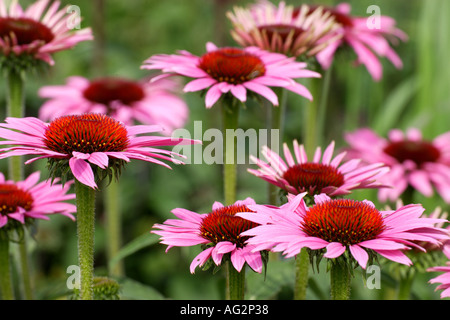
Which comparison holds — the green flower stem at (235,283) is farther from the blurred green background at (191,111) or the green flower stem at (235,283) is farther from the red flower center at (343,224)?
the blurred green background at (191,111)

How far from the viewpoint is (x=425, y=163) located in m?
1.69

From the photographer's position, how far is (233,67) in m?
1.06

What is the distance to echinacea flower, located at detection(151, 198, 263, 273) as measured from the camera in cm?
77

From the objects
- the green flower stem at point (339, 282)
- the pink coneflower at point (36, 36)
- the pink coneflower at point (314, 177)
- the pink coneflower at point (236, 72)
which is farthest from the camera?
the pink coneflower at point (36, 36)

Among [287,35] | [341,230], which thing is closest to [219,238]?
[341,230]

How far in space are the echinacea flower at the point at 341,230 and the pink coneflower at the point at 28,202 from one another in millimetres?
357

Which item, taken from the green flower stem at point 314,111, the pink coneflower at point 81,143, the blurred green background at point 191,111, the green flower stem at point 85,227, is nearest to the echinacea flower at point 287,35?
the green flower stem at point 314,111

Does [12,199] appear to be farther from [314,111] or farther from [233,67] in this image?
[314,111]

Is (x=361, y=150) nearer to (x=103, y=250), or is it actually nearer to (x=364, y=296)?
(x=364, y=296)

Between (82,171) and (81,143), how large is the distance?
0.06 meters

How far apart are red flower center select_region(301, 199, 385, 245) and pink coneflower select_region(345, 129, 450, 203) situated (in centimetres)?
74

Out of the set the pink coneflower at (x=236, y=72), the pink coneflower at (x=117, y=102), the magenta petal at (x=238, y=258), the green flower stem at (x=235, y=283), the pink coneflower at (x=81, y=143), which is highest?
the pink coneflower at (x=117, y=102)

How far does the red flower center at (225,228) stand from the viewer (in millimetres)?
802

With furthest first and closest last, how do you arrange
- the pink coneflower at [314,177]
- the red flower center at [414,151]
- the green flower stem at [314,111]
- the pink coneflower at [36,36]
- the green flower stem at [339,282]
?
1. the red flower center at [414,151]
2. the green flower stem at [314,111]
3. the pink coneflower at [36,36]
4. the pink coneflower at [314,177]
5. the green flower stem at [339,282]
